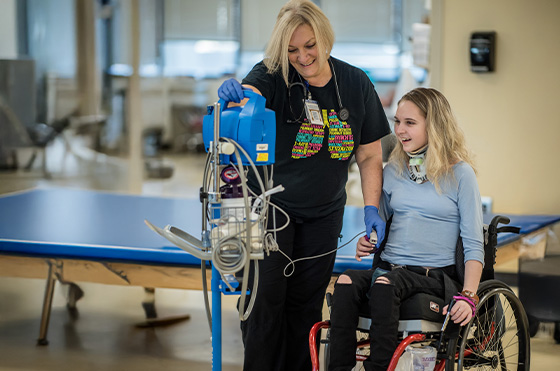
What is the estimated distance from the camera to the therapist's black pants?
7.43ft

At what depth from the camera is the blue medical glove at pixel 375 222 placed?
7.18 ft

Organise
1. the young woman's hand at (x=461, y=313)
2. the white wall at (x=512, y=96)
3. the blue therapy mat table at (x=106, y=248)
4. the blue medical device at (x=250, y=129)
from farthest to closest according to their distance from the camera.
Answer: the white wall at (x=512, y=96)
the blue therapy mat table at (x=106, y=248)
the young woman's hand at (x=461, y=313)
the blue medical device at (x=250, y=129)

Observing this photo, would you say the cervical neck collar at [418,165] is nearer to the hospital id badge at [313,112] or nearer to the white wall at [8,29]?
the hospital id badge at [313,112]

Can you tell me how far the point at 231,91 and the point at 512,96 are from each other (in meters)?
2.65

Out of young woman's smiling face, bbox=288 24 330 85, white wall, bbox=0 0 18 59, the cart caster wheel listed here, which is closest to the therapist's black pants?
young woman's smiling face, bbox=288 24 330 85

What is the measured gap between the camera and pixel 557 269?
3.44 m

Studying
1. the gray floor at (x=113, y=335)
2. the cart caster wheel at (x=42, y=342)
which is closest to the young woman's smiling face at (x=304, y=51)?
the gray floor at (x=113, y=335)

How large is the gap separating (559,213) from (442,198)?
223cm

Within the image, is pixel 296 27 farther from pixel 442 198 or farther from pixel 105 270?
pixel 105 270

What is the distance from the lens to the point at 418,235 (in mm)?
2182

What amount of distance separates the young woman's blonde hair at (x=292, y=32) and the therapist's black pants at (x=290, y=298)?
48cm

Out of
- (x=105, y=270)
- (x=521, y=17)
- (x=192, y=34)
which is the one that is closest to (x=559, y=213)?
(x=521, y=17)

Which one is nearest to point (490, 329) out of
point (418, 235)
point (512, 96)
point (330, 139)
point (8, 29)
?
point (418, 235)

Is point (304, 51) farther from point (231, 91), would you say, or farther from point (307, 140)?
point (231, 91)
